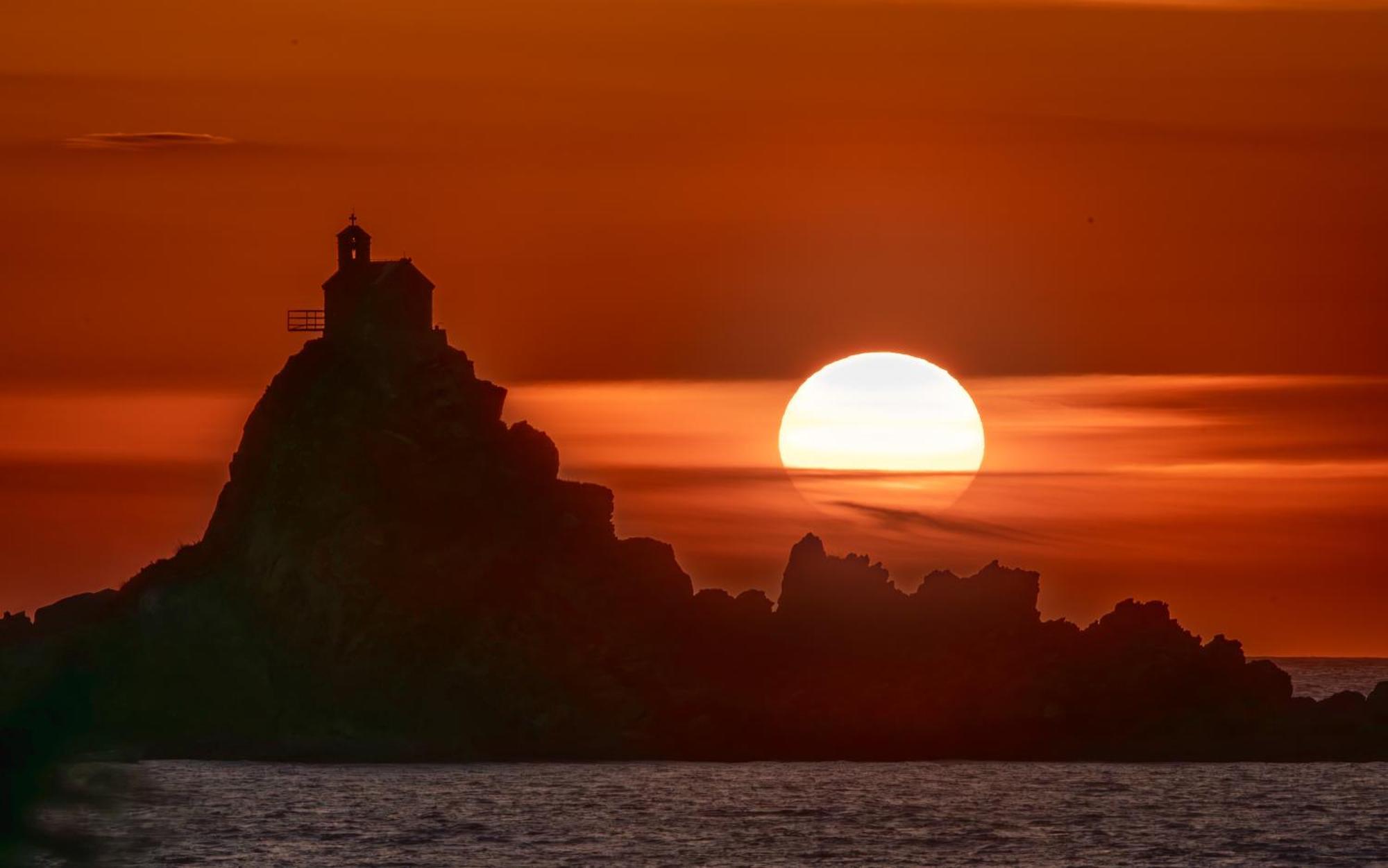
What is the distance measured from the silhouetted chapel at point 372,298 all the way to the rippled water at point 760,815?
85.0ft

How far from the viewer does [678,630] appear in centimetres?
15750

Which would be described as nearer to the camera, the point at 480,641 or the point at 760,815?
the point at 760,815

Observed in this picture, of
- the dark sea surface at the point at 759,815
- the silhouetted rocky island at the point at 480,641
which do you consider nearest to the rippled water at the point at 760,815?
the dark sea surface at the point at 759,815

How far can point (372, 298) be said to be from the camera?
14962 centimetres

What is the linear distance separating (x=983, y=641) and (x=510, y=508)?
3222 cm

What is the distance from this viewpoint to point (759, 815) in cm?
12200

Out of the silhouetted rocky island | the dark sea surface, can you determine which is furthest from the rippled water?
the silhouetted rocky island

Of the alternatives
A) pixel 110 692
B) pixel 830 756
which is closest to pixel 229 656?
pixel 110 692

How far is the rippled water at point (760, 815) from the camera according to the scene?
107 meters

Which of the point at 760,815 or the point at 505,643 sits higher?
the point at 505,643

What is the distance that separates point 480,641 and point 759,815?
3143 cm

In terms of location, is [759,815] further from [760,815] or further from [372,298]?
[372,298]

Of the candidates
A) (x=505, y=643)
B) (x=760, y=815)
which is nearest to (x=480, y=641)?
(x=505, y=643)

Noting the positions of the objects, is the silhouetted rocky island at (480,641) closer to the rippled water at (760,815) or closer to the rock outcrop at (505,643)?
the rock outcrop at (505,643)
